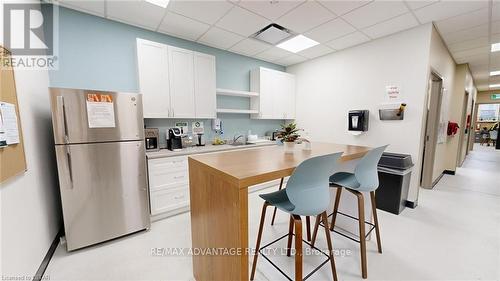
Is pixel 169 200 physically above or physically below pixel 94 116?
below

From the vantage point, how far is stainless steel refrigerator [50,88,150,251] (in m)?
1.91

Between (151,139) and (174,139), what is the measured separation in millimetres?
316

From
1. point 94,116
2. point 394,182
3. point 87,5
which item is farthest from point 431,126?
point 87,5

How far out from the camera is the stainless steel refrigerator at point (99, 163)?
191cm

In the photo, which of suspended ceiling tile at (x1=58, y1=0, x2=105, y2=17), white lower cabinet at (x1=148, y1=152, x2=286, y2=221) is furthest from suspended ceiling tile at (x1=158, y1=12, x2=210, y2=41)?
white lower cabinet at (x1=148, y1=152, x2=286, y2=221)

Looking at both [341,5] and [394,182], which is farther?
[394,182]

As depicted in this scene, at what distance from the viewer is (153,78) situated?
2730mm

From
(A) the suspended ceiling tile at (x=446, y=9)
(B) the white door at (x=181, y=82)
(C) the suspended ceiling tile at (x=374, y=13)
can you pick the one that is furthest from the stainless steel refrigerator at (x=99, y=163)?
(A) the suspended ceiling tile at (x=446, y=9)

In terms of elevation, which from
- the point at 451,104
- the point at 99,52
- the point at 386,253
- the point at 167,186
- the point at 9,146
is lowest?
the point at 386,253

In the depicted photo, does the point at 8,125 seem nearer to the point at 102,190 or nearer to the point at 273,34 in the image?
the point at 102,190

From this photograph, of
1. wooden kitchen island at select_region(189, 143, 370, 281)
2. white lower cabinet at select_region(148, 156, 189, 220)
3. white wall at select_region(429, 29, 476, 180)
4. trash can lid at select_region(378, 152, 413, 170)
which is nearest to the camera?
wooden kitchen island at select_region(189, 143, 370, 281)

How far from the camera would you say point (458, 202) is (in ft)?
10.2

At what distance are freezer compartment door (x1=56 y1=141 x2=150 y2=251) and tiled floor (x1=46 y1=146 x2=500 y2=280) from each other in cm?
17

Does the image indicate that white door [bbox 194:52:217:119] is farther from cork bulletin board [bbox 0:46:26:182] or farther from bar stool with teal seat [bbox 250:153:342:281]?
bar stool with teal seat [bbox 250:153:342:281]
